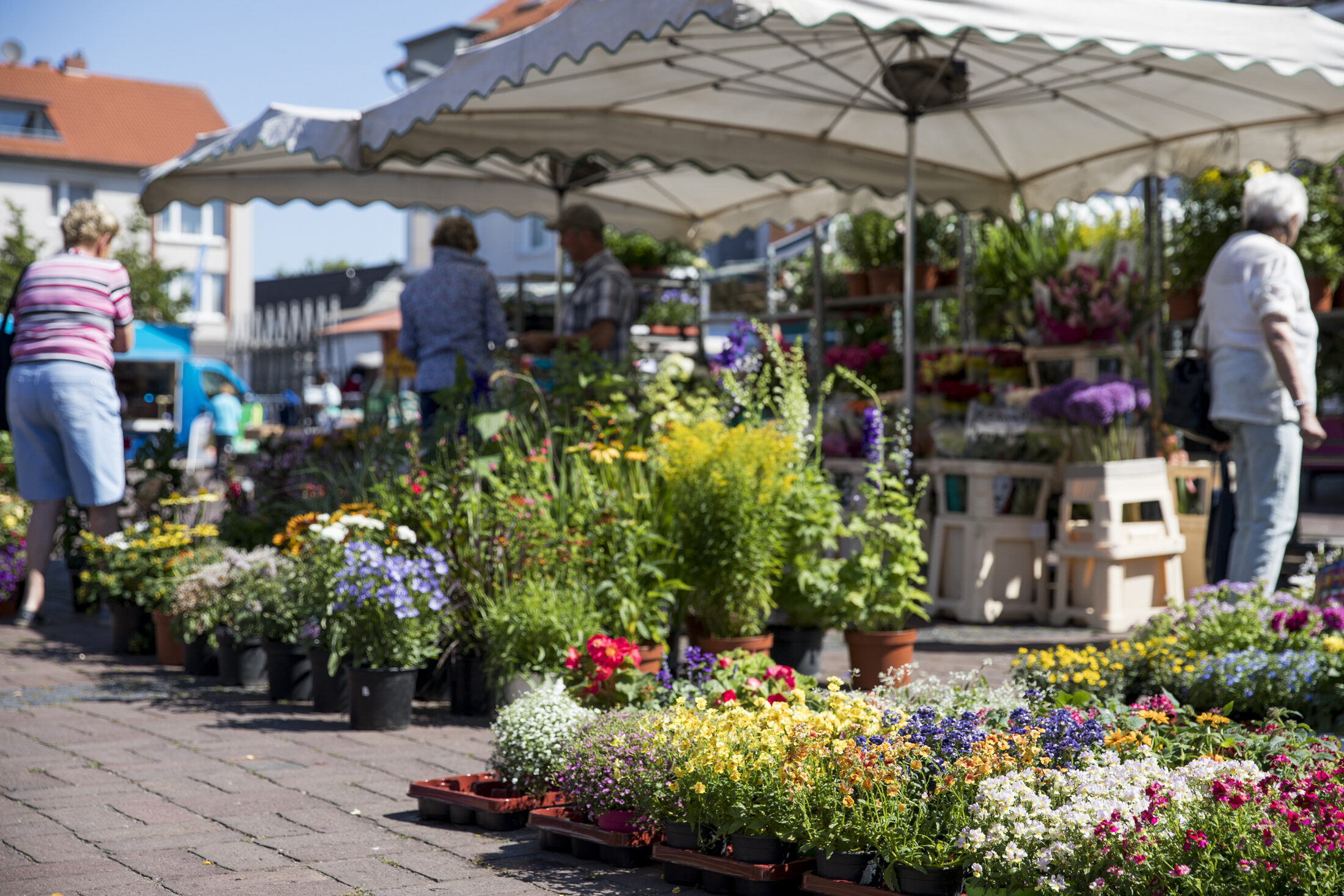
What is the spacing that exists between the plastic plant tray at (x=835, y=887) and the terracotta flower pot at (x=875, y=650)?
2.21 m

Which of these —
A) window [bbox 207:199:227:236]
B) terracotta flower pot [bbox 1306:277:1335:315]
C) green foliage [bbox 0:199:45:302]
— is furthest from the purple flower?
window [bbox 207:199:227:236]

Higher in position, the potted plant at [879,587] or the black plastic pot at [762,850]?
the potted plant at [879,587]

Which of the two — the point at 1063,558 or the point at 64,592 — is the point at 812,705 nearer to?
the point at 1063,558

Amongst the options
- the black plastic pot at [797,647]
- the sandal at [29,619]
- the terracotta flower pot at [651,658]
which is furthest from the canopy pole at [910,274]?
the sandal at [29,619]

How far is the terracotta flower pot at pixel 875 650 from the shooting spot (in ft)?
16.0

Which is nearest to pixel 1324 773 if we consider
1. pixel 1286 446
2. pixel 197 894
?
pixel 197 894

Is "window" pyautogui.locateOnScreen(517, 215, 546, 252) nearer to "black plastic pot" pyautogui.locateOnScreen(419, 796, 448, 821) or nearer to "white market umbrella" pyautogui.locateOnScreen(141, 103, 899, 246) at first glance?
"white market umbrella" pyautogui.locateOnScreen(141, 103, 899, 246)

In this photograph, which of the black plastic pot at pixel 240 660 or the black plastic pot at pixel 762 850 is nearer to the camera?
the black plastic pot at pixel 762 850

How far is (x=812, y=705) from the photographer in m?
3.50

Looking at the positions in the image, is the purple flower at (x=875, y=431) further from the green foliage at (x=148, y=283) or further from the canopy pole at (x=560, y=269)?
the green foliage at (x=148, y=283)

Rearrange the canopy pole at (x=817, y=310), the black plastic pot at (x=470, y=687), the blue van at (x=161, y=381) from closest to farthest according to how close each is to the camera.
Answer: the black plastic pot at (x=470, y=687) < the canopy pole at (x=817, y=310) < the blue van at (x=161, y=381)

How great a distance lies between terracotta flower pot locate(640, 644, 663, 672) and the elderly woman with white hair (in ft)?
8.13

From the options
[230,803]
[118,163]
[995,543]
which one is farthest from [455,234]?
[118,163]

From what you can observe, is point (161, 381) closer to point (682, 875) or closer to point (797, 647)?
point (797, 647)
